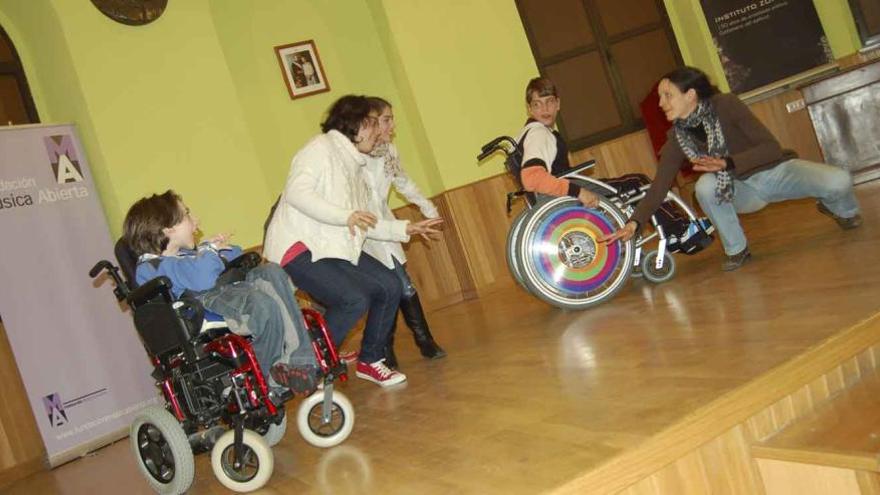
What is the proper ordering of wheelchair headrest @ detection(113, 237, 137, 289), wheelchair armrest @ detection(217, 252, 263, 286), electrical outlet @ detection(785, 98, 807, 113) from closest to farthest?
1. wheelchair armrest @ detection(217, 252, 263, 286)
2. wheelchair headrest @ detection(113, 237, 137, 289)
3. electrical outlet @ detection(785, 98, 807, 113)

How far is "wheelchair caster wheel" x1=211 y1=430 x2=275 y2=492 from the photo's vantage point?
2141 mm

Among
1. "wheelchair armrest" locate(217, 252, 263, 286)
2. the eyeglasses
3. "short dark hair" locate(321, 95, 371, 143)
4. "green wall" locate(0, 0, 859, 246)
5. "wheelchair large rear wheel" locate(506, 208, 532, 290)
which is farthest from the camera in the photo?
"green wall" locate(0, 0, 859, 246)

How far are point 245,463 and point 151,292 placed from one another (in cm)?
56

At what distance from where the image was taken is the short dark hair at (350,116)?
292cm

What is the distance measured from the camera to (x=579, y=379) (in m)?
2.17

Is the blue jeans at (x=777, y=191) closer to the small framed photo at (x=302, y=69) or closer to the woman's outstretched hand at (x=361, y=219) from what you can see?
the woman's outstretched hand at (x=361, y=219)

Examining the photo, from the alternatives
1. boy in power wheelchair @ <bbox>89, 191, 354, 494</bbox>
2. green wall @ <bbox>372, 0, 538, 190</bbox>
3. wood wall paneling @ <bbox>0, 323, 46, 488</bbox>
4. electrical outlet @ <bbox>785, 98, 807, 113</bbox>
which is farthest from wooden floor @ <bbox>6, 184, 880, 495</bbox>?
electrical outlet @ <bbox>785, 98, 807, 113</bbox>

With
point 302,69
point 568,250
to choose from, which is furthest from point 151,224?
point 302,69

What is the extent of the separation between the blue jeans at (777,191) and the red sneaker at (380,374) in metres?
1.42

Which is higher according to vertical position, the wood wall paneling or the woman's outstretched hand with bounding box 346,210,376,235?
the woman's outstretched hand with bounding box 346,210,376,235

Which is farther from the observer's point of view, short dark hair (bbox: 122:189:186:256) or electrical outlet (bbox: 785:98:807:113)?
A: electrical outlet (bbox: 785:98:807:113)

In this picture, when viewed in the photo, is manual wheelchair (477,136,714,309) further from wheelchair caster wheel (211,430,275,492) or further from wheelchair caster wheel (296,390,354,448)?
wheelchair caster wheel (211,430,275,492)

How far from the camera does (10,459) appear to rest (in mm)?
3830

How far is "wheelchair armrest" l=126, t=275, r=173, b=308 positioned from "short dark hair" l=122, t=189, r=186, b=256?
0.17m
